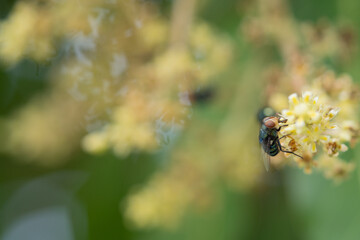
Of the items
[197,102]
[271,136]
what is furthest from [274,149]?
[197,102]

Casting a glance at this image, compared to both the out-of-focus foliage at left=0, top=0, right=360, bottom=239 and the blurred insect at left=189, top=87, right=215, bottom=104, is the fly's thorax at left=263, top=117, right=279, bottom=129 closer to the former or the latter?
the out-of-focus foliage at left=0, top=0, right=360, bottom=239

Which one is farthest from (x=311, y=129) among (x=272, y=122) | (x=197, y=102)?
(x=197, y=102)

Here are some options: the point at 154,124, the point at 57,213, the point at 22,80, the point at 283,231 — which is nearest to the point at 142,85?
the point at 154,124

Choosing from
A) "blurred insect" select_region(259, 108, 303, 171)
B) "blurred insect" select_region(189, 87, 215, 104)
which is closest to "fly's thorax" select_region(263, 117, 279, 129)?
"blurred insect" select_region(259, 108, 303, 171)

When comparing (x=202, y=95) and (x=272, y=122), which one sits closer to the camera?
(x=272, y=122)

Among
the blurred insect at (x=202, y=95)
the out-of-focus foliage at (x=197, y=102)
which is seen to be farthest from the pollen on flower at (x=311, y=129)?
the blurred insect at (x=202, y=95)

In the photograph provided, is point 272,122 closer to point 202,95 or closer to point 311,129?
point 311,129

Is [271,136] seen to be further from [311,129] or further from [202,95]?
[202,95]

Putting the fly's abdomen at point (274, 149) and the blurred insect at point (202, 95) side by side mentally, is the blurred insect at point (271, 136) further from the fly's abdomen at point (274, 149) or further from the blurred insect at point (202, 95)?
the blurred insect at point (202, 95)
